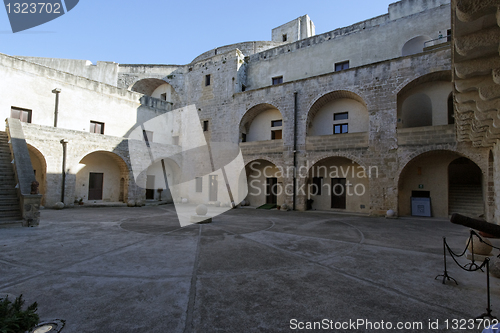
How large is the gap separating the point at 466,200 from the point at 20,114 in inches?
1080

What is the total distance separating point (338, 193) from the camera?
1730cm

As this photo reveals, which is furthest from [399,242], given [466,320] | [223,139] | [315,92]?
[223,139]

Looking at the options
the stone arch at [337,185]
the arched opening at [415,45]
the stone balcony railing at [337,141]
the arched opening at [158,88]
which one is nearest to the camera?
the stone balcony railing at [337,141]

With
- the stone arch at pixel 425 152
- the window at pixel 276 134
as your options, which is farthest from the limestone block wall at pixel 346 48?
the stone arch at pixel 425 152

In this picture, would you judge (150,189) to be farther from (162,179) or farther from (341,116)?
(341,116)

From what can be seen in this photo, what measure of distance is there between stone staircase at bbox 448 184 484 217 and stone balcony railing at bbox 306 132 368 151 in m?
5.95

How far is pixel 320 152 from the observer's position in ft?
53.3

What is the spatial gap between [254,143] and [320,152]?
5.02 meters

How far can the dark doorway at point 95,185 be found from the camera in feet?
61.9

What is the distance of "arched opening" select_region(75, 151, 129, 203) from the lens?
18.4 m

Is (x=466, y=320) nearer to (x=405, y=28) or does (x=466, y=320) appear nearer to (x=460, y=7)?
(x=460, y=7)

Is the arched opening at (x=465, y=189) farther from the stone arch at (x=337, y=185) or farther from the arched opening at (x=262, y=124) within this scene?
the arched opening at (x=262, y=124)

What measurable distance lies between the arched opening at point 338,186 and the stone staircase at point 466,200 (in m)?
4.51

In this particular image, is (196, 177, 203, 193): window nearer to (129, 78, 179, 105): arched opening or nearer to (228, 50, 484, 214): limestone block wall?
(228, 50, 484, 214): limestone block wall
